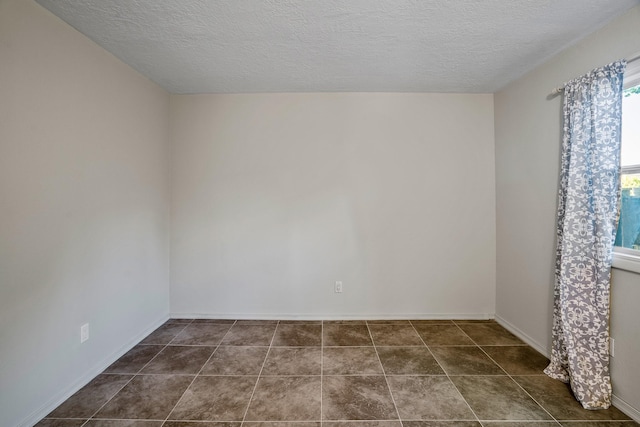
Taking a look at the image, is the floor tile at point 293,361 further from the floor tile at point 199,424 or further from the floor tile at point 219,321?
the floor tile at point 219,321

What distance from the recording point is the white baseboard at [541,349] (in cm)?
157

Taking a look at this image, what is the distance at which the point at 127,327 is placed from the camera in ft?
7.61

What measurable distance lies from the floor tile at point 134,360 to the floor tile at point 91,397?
68 millimetres

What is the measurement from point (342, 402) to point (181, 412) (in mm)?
1026

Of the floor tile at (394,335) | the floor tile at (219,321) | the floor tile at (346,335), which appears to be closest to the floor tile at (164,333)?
the floor tile at (219,321)

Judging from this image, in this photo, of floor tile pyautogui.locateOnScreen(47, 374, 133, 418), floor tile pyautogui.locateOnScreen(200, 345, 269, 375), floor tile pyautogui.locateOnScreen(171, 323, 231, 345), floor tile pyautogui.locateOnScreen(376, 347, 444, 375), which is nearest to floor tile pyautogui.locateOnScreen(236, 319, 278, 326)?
floor tile pyautogui.locateOnScreen(171, 323, 231, 345)

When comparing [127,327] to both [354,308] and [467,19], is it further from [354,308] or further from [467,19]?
[467,19]

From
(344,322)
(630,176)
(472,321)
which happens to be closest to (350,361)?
(344,322)

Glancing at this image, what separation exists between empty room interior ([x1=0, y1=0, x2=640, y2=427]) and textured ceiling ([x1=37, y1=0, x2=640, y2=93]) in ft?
0.06

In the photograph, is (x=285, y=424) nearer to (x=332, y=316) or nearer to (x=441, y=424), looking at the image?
(x=441, y=424)

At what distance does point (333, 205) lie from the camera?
2.89 metres

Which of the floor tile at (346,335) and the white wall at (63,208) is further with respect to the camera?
the floor tile at (346,335)

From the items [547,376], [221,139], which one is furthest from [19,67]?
[547,376]

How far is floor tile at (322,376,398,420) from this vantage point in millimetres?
1583
